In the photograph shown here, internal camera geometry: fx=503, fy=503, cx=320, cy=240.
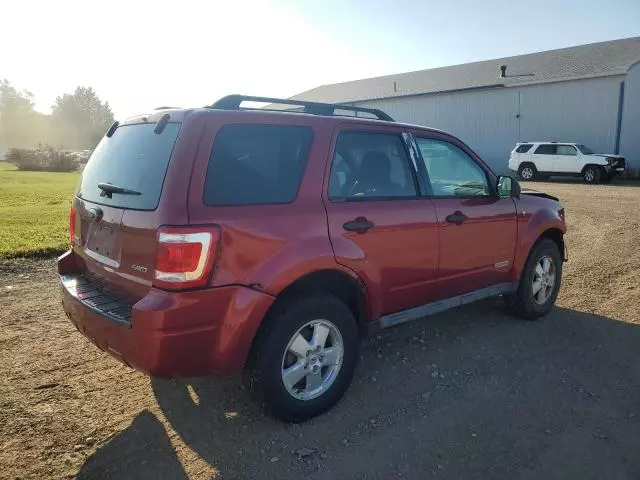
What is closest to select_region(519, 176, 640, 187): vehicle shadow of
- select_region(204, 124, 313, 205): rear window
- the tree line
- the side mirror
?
the side mirror

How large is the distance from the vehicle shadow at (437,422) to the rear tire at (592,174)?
2023 cm

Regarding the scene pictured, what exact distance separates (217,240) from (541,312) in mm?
3674

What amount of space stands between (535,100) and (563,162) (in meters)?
6.05

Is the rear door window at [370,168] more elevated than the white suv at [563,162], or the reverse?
the rear door window at [370,168]

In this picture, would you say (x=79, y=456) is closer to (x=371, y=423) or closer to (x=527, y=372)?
(x=371, y=423)

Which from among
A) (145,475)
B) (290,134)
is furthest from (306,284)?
(145,475)

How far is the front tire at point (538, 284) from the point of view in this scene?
4.86m

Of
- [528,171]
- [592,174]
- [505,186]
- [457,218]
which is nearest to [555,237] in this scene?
[505,186]

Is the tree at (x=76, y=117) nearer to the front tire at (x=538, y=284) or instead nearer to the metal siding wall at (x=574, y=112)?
the metal siding wall at (x=574, y=112)

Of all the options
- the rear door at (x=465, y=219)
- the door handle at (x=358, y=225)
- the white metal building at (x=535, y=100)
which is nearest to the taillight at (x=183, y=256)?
the door handle at (x=358, y=225)

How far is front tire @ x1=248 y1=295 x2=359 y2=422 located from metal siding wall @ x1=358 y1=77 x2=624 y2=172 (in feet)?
86.6

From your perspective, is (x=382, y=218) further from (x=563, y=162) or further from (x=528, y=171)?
(x=528, y=171)

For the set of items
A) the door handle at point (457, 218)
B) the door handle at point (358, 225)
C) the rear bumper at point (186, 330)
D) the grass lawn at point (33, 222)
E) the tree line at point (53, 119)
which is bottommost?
the grass lawn at point (33, 222)

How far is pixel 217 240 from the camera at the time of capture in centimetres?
270
